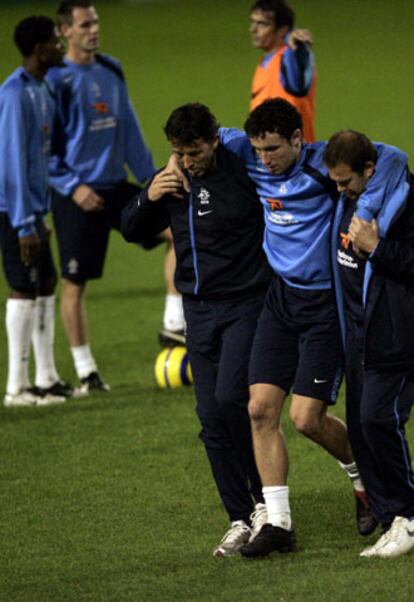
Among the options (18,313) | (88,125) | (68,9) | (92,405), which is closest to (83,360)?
(92,405)

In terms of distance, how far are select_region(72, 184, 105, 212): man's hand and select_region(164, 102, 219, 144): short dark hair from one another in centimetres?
433

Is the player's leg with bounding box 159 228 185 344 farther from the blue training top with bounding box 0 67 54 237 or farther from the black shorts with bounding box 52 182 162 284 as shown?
the blue training top with bounding box 0 67 54 237

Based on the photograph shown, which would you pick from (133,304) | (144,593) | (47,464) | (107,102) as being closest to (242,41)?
(133,304)

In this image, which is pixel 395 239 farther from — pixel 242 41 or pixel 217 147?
pixel 242 41

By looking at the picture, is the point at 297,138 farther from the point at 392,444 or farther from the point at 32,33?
the point at 32,33

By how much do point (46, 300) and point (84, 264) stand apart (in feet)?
1.46

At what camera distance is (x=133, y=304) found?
15.2m

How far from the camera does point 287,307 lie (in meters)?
7.73

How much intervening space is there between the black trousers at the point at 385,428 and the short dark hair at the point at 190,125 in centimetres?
112

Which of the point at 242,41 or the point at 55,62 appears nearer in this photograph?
the point at 55,62

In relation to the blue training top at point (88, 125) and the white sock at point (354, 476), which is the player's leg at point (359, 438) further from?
the blue training top at point (88, 125)

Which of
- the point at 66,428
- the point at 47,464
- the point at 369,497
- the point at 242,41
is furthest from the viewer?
the point at 242,41

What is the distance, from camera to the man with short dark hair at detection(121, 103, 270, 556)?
781cm

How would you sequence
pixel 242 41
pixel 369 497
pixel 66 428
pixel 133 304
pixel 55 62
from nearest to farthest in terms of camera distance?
pixel 369 497
pixel 66 428
pixel 55 62
pixel 133 304
pixel 242 41
